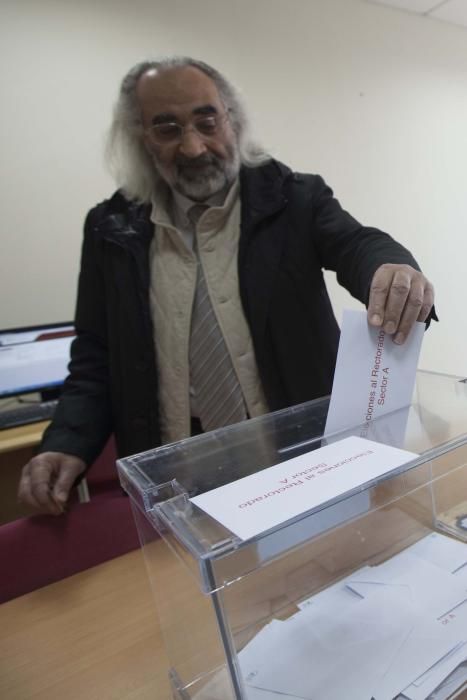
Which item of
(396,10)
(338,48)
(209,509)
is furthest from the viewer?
(396,10)

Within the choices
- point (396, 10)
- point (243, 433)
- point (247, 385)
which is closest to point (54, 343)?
point (247, 385)

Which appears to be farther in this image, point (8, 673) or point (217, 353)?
point (217, 353)

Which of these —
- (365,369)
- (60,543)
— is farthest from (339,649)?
(60,543)

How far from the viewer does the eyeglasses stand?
3.11 ft

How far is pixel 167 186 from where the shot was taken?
3.58 ft

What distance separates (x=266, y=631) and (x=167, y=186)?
990mm

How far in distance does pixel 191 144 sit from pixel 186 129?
38 mm

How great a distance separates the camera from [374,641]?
0.44 m

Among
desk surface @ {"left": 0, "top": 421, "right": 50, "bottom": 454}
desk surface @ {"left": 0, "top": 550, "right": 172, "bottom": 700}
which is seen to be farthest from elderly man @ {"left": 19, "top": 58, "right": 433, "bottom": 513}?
desk surface @ {"left": 0, "top": 421, "right": 50, "bottom": 454}

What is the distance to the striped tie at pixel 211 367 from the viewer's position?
973mm

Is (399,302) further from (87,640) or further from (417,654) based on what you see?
(87,640)

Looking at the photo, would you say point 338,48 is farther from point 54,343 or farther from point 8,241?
point 54,343

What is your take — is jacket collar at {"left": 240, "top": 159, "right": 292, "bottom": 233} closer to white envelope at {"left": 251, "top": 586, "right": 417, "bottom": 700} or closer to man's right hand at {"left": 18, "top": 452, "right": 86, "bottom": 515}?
man's right hand at {"left": 18, "top": 452, "right": 86, "bottom": 515}

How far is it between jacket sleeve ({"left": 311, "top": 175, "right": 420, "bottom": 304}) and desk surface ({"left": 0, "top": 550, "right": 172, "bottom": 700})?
21.9 inches
